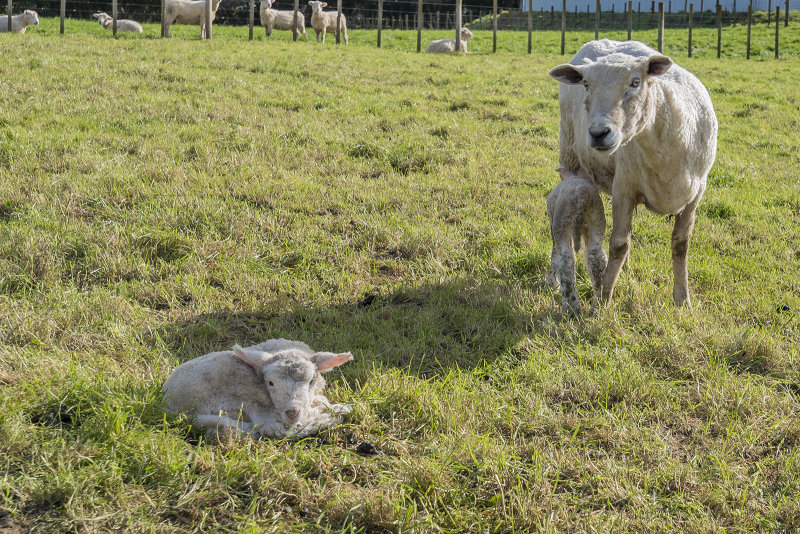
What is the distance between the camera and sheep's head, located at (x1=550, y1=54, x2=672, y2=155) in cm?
396

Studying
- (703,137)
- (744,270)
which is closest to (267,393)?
(703,137)

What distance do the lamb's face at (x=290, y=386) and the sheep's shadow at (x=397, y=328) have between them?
717 millimetres

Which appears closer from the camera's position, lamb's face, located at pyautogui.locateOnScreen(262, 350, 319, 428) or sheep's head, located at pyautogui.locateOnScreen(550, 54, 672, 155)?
lamb's face, located at pyautogui.locateOnScreen(262, 350, 319, 428)

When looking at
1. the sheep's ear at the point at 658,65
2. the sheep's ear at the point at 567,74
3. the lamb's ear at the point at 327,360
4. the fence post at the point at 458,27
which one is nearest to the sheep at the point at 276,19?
the fence post at the point at 458,27

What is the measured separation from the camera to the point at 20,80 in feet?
34.2

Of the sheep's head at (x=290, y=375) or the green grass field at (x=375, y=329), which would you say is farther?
the sheep's head at (x=290, y=375)

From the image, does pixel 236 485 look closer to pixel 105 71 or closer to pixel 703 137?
pixel 703 137

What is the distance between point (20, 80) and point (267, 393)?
955 centimetres

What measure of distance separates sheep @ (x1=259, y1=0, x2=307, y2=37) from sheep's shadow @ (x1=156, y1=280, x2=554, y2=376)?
21.6 m

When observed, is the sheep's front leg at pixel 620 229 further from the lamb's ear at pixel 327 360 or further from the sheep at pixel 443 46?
the sheep at pixel 443 46

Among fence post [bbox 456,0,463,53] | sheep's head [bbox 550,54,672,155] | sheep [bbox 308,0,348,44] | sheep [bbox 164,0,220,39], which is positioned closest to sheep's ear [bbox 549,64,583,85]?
sheep's head [bbox 550,54,672,155]

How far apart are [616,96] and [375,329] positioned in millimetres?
2116

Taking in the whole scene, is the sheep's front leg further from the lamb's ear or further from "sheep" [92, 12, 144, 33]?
"sheep" [92, 12, 144, 33]

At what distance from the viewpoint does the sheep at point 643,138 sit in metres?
4.11
